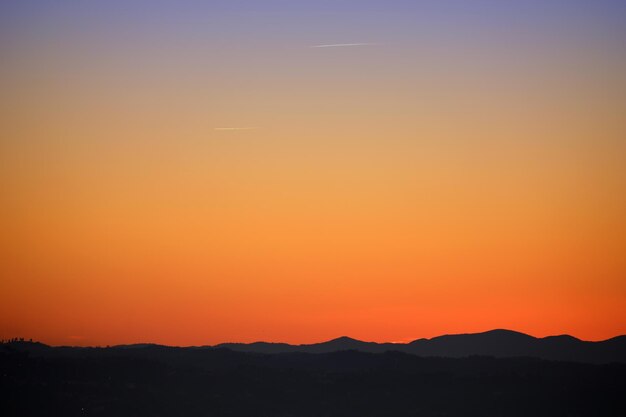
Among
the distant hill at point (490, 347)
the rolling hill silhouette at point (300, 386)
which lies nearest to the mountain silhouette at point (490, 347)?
the distant hill at point (490, 347)

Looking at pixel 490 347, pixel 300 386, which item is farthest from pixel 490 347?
pixel 300 386

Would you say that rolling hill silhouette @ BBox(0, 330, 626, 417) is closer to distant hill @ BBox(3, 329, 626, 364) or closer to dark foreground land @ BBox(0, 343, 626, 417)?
dark foreground land @ BBox(0, 343, 626, 417)

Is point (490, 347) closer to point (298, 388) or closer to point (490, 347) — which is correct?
point (490, 347)

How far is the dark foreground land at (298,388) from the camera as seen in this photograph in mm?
79125

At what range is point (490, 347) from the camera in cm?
12256

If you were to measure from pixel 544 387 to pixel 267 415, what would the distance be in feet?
71.9

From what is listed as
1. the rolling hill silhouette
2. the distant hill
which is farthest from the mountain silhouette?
the rolling hill silhouette

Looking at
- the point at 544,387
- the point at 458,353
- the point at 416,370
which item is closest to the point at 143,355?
the point at 416,370

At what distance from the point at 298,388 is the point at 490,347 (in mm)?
43325

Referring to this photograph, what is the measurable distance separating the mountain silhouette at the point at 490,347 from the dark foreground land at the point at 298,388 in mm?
24425

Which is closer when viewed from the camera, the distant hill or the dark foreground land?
the dark foreground land

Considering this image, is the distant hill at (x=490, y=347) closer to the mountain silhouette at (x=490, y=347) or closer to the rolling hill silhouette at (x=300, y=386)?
the mountain silhouette at (x=490, y=347)

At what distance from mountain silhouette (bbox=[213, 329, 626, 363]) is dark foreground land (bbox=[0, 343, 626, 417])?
24425 millimetres

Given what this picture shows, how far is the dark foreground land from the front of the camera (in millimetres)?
79125
